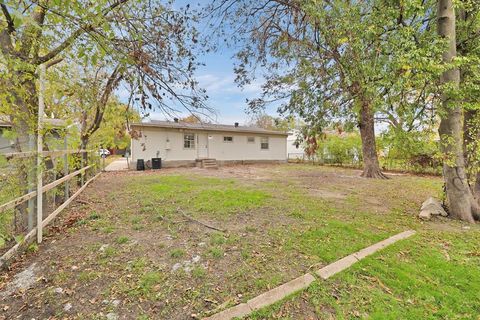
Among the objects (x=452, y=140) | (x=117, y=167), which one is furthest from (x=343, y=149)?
(x=117, y=167)

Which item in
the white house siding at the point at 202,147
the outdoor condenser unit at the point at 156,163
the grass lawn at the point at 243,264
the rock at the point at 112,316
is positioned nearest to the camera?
the rock at the point at 112,316

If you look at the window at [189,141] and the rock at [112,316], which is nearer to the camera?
the rock at [112,316]

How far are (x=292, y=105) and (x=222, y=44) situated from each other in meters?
2.23

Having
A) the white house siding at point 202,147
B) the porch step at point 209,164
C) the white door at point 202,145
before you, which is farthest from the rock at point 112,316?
the white door at point 202,145

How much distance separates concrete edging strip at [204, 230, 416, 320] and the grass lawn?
3.0 inches

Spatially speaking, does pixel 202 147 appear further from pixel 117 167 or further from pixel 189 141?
pixel 117 167

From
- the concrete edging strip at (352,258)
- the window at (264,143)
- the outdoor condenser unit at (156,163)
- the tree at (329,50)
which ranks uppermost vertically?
the tree at (329,50)

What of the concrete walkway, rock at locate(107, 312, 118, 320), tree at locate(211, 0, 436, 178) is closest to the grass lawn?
rock at locate(107, 312, 118, 320)

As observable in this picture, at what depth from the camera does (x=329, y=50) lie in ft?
15.9

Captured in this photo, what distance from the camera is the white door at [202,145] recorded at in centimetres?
1653

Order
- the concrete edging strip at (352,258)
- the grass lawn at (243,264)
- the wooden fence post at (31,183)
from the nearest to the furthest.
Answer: the grass lawn at (243,264), the concrete edging strip at (352,258), the wooden fence post at (31,183)

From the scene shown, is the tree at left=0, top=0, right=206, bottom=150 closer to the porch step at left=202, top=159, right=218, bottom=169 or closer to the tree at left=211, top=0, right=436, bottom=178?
the tree at left=211, top=0, right=436, bottom=178

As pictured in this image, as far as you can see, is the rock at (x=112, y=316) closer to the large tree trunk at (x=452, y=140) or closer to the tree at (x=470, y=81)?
the large tree trunk at (x=452, y=140)

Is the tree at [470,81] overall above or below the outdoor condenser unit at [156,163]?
above
